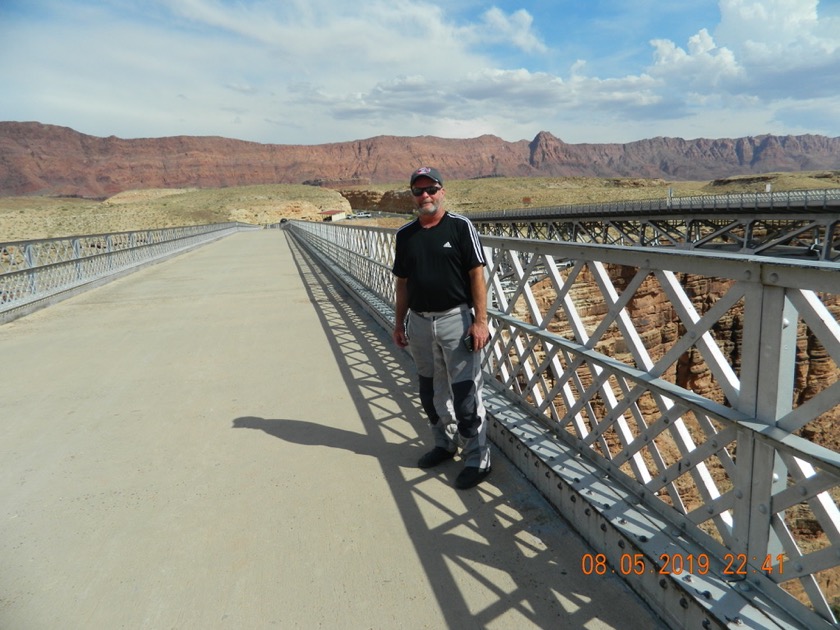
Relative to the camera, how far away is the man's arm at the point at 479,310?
9.68ft

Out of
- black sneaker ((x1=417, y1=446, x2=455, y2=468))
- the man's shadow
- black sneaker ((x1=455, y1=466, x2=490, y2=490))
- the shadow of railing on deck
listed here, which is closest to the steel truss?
the man's shadow

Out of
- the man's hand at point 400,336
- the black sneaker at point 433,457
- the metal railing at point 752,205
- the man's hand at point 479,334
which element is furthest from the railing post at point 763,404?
the metal railing at point 752,205

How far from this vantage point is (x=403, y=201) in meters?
110

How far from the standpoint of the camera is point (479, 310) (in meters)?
2.97

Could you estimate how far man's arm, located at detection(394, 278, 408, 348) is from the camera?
3.20 metres

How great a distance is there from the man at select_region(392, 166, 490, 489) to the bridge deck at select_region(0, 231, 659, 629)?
0.41m

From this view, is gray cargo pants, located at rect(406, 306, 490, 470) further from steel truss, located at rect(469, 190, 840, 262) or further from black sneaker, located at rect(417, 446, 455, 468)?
steel truss, located at rect(469, 190, 840, 262)

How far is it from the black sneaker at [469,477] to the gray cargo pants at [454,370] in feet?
0.10

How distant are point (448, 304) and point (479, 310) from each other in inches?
7.5

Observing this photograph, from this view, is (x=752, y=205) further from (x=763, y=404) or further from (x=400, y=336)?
(x=763, y=404)

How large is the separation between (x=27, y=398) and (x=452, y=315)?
15.1ft

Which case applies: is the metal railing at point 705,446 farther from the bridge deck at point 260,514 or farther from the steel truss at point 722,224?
the steel truss at point 722,224

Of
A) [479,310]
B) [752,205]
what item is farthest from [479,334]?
[752,205]

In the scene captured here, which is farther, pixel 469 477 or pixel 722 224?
pixel 722 224
